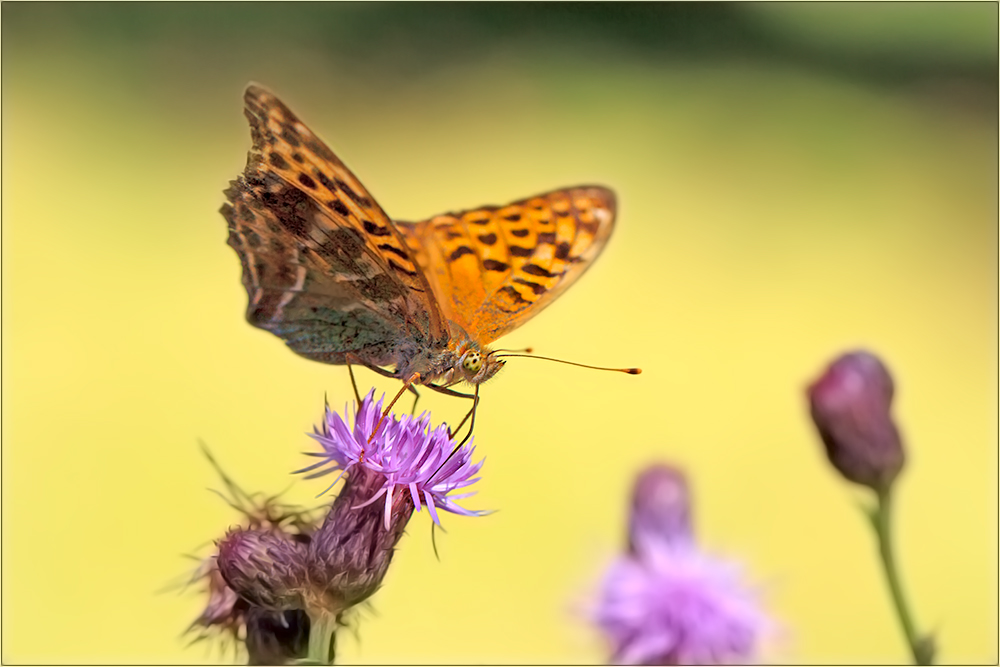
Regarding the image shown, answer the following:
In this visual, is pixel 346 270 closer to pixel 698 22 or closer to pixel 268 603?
pixel 268 603

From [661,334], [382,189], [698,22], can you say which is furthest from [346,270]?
[698,22]

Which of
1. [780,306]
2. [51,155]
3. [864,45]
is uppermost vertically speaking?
[864,45]

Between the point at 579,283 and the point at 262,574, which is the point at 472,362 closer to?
the point at 262,574

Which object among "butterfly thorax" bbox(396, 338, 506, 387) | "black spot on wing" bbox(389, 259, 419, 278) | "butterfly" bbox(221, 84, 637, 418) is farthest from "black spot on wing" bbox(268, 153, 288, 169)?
"butterfly thorax" bbox(396, 338, 506, 387)

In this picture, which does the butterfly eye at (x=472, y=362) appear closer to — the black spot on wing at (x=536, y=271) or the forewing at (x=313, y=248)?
the forewing at (x=313, y=248)

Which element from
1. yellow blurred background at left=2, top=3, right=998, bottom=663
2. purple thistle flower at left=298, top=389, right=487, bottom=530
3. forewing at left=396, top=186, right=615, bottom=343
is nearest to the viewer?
purple thistle flower at left=298, top=389, right=487, bottom=530

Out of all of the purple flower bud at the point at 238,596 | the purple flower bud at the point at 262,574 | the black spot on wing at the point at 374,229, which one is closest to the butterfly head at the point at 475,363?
the black spot on wing at the point at 374,229

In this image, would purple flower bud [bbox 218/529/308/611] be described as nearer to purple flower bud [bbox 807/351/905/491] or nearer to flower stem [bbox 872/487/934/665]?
flower stem [bbox 872/487/934/665]

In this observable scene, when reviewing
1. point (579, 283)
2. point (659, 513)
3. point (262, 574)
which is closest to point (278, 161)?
point (262, 574)
